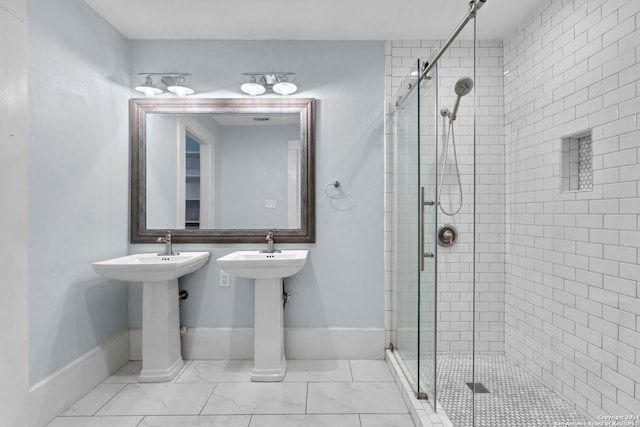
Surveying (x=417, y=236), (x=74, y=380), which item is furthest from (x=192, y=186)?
(x=417, y=236)

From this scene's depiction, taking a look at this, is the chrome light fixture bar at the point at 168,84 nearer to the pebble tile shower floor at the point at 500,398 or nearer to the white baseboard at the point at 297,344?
the white baseboard at the point at 297,344

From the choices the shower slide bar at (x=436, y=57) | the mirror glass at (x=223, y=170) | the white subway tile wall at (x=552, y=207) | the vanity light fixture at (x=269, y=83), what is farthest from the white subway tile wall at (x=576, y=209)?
the vanity light fixture at (x=269, y=83)

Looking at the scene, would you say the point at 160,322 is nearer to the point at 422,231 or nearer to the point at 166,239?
the point at 166,239

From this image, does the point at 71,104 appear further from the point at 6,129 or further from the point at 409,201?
the point at 409,201

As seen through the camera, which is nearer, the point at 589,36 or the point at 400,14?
the point at 589,36

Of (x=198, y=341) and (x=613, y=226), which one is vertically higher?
(x=613, y=226)

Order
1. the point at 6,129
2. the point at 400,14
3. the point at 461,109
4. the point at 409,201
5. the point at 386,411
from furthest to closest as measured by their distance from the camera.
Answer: the point at 461,109 < the point at 400,14 < the point at 409,201 < the point at 386,411 < the point at 6,129

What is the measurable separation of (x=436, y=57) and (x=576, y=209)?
3.86ft

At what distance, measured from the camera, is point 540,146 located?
2.40 m

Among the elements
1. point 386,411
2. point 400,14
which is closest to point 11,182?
point 386,411

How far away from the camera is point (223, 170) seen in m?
2.87

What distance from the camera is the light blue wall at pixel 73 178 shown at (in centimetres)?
198

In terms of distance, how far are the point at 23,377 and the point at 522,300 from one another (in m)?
2.78

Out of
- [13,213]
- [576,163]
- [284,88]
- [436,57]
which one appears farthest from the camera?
[284,88]
